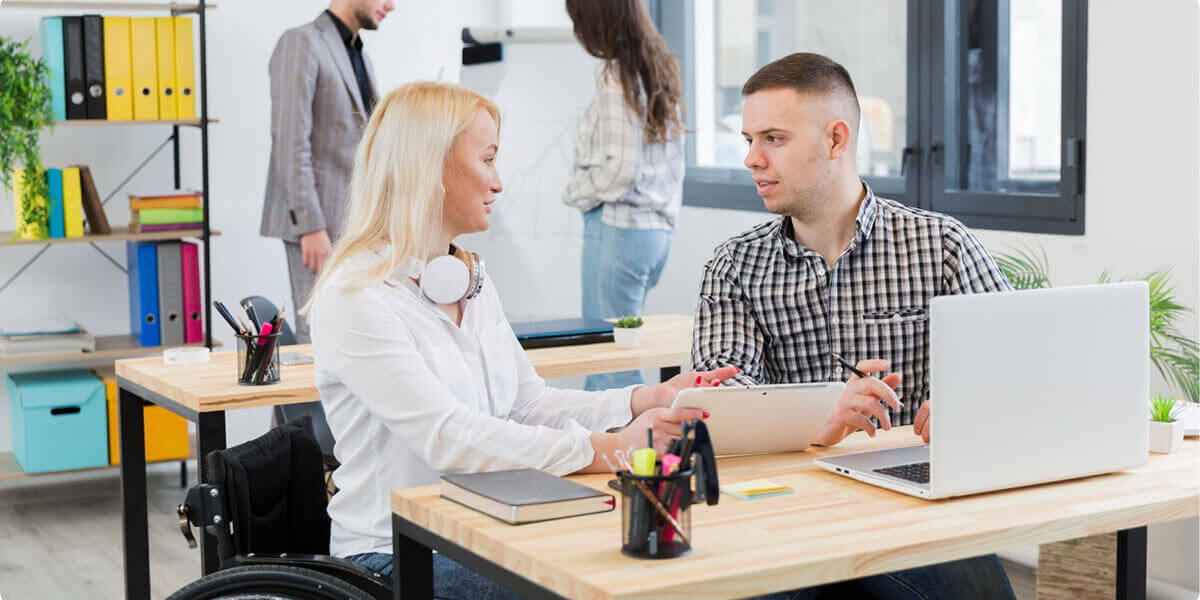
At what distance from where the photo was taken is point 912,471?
176 cm

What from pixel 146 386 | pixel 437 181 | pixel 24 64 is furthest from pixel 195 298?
pixel 437 181

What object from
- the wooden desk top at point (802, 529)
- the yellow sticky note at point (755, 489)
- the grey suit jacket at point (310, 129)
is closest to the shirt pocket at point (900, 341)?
the wooden desk top at point (802, 529)

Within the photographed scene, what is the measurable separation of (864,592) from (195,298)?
3.19 metres

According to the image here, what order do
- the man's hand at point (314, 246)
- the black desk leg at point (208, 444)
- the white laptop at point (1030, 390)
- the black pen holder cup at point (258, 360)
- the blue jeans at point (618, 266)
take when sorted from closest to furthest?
the white laptop at point (1030, 390)
the black desk leg at point (208, 444)
the black pen holder cup at point (258, 360)
the blue jeans at point (618, 266)
the man's hand at point (314, 246)

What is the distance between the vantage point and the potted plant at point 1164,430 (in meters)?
1.95

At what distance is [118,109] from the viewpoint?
4422mm

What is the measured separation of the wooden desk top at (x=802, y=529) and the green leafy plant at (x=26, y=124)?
3098mm

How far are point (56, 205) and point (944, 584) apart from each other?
3427 mm

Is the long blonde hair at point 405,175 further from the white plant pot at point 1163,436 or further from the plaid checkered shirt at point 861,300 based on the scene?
the white plant pot at point 1163,436

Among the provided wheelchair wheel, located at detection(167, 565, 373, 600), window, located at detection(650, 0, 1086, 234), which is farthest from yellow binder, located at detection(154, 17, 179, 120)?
wheelchair wheel, located at detection(167, 565, 373, 600)

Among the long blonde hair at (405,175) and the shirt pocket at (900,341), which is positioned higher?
the long blonde hair at (405,175)

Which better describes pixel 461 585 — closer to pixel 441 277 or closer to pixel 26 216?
pixel 441 277

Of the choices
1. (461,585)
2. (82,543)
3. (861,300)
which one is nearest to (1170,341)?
(861,300)

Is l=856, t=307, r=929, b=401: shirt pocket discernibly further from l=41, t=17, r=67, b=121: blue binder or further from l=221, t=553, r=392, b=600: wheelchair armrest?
l=41, t=17, r=67, b=121: blue binder
